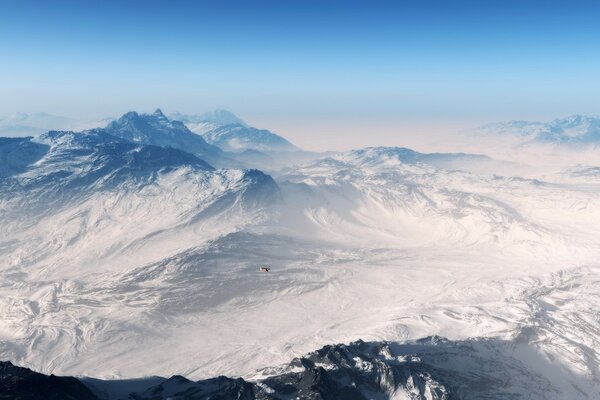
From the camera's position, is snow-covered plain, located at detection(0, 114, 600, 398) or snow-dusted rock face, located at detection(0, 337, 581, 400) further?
snow-covered plain, located at detection(0, 114, 600, 398)

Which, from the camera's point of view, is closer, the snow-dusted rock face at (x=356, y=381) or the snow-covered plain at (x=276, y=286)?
the snow-dusted rock face at (x=356, y=381)

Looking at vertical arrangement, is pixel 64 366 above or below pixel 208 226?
below

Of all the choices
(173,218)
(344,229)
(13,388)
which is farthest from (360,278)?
(13,388)

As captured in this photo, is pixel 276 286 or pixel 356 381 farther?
pixel 276 286

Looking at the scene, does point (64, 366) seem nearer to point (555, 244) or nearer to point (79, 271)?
point (79, 271)

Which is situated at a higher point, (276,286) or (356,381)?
(356,381)

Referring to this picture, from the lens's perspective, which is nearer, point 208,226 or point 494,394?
point 494,394

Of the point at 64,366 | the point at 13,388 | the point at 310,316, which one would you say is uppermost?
the point at 13,388

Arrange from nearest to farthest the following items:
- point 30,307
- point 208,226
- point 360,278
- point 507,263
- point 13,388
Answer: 1. point 13,388
2. point 30,307
3. point 360,278
4. point 507,263
5. point 208,226
